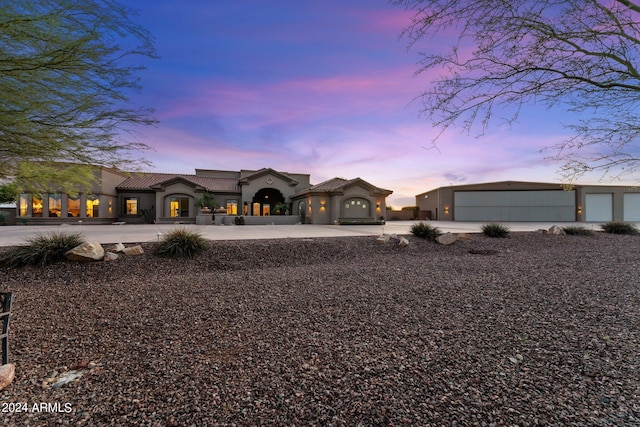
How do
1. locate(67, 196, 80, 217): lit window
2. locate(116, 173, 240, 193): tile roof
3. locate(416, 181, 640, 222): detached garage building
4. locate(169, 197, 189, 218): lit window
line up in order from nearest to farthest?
locate(67, 196, 80, 217): lit window, locate(169, 197, 189, 218): lit window, locate(116, 173, 240, 193): tile roof, locate(416, 181, 640, 222): detached garage building

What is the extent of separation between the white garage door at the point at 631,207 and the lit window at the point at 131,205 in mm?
49695

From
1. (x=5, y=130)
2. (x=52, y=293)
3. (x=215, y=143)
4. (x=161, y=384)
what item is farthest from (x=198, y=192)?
(x=161, y=384)

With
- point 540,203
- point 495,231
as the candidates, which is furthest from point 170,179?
point 540,203

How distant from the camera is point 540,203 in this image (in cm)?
3130

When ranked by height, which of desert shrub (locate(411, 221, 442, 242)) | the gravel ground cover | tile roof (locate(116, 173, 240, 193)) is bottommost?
the gravel ground cover

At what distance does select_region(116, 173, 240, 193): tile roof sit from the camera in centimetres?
→ 2553

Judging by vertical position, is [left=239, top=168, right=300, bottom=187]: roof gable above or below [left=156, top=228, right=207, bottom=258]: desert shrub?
above

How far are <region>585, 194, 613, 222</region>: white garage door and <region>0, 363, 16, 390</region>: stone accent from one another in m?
42.7

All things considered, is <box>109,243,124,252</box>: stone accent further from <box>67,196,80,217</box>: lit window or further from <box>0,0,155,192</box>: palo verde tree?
A: <box>67,196,80,217</box>: lit window

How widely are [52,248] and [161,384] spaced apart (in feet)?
22.0

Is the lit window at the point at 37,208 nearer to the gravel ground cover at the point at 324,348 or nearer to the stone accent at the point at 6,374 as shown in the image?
the gravel ground cover at the point at 324,348

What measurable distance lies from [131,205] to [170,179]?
16.0ft

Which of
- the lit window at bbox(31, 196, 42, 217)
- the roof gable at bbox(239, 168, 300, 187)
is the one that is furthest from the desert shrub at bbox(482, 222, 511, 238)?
the lit window at bbox(31, 196, 42, 217)

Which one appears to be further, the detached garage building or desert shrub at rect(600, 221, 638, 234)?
the detached garage building
